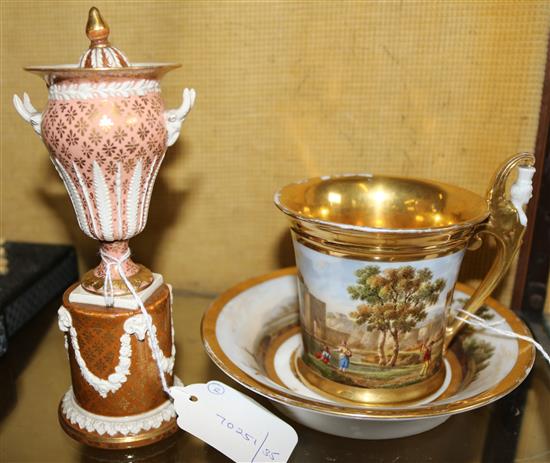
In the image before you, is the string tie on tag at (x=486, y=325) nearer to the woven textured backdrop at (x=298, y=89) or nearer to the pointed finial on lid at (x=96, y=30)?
the woven textured backdrop at (x=298, y=89)

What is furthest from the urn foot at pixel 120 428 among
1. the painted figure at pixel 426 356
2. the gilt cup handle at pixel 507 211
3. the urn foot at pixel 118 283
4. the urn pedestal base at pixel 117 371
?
the gilt cup handle at pixel 507 211

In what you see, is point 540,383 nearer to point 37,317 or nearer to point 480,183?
point 480,183

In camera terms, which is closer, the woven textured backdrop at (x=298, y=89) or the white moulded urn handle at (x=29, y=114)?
the white moulded urn handle at (x=29, y=114)

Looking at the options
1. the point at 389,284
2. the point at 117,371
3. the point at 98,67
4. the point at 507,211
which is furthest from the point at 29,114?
the point at 507,211

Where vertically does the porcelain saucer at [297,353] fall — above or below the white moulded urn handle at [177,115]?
below

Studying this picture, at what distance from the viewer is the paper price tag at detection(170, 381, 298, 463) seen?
502mm

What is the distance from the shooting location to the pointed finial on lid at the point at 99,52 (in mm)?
471

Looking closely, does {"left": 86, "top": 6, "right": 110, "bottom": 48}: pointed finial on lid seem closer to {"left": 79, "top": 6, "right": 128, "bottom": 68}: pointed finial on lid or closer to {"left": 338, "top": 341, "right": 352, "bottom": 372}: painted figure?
{"left": 79, "top": 6, "right": 128, "bottom": 68}: pointed finial on lid

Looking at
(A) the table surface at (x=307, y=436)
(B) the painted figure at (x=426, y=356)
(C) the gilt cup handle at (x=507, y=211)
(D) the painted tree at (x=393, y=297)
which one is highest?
(C) the gilt cup handle at (x=507, y=211)

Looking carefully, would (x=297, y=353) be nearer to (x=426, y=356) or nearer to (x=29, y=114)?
(x=426, y=356)

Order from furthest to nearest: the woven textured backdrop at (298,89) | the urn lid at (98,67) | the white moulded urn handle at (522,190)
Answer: the woven textured backdrop at (298,89)
the white moulded urn handle at (522,190)
the urn lid at (98,67)

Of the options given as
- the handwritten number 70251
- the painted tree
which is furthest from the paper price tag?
the painted tree

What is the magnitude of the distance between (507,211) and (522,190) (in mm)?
24

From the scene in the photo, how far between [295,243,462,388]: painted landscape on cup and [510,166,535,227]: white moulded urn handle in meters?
0.08
